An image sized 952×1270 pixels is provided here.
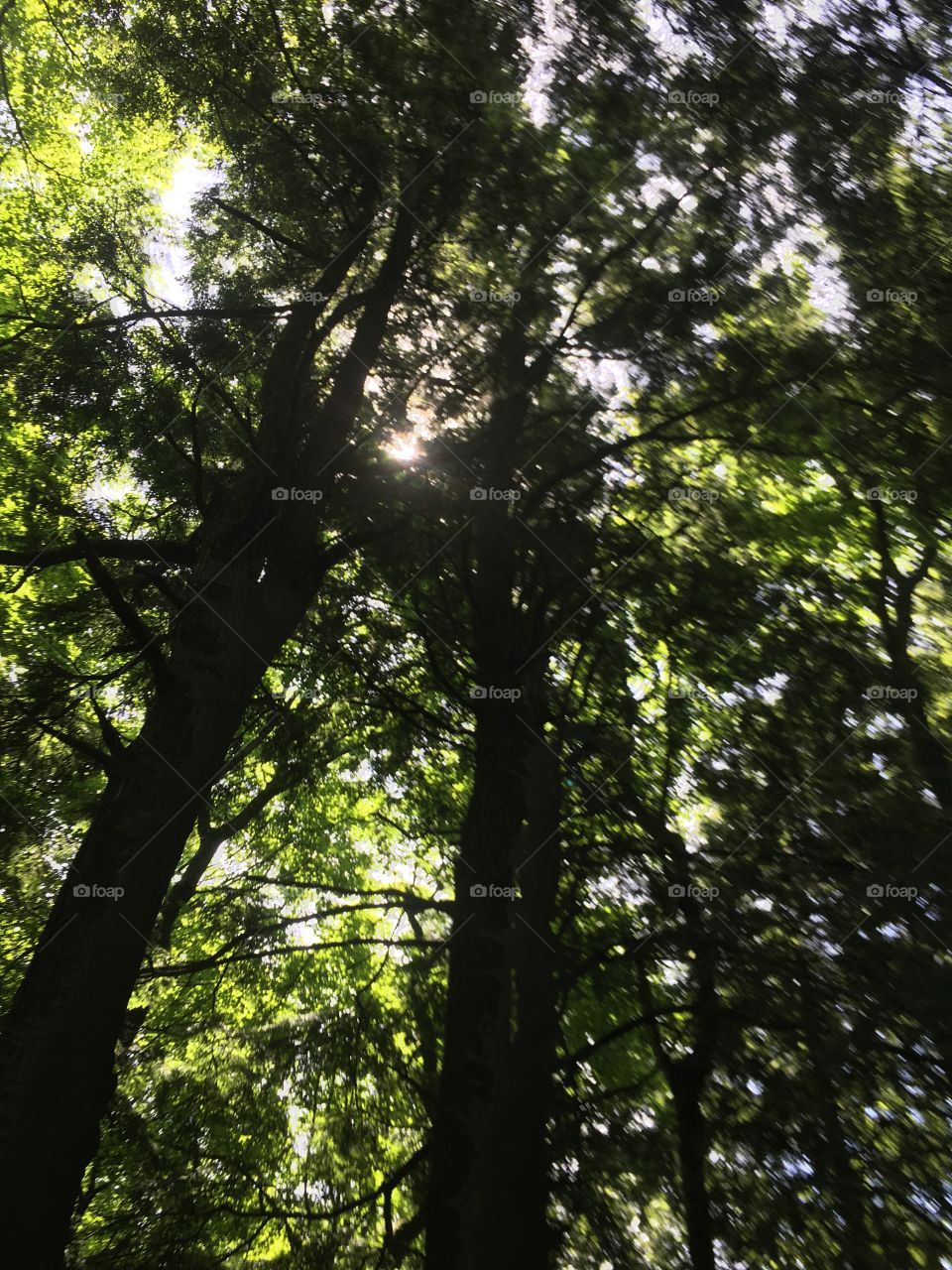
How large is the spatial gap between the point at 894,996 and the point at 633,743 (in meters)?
3.14

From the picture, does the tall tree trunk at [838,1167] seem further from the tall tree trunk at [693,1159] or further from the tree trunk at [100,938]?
the tree trunk at [100,938]

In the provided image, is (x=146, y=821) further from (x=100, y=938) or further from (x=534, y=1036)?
(x=534, y=1036)

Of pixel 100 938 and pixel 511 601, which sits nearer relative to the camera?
pixel 100 938

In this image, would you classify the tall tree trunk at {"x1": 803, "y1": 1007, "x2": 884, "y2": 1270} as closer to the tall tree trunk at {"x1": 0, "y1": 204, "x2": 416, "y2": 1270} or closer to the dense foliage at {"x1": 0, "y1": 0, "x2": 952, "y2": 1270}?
the dense foliage at {"x1": 0, "y1": 0, "x2": 952, "y2": 1270}

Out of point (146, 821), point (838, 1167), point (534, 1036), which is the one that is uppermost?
point (146, 821)

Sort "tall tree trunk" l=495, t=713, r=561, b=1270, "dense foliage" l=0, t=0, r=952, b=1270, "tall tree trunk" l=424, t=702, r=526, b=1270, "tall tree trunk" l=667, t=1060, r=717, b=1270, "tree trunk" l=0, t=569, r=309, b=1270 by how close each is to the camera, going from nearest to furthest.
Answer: "tree trunk" l=0, t=569, r=309, b=1270 → "tall tree trunk" l=424, t=702, r=526, b=1270 → "tall tree trunk" l=495, t=713, r=561, b=1270 → "dense foliage" l=0, t=0, r=952, b=1270 → "tall tree trunk" l=667, t=1060, r=717, b=1270

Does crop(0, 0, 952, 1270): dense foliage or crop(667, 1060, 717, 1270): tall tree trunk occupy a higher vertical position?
crop(0, 0, 952, 1270): dense foliage

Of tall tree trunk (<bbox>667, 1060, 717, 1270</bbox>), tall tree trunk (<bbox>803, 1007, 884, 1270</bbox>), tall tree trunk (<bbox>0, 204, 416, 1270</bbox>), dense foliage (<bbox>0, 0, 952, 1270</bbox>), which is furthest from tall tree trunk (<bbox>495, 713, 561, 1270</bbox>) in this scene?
tall tree trunk (<bbox>0, 204, 416, 1270</bbox>)

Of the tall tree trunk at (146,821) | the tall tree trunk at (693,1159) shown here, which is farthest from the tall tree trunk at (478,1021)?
the tall tree trunk at (693,1159)

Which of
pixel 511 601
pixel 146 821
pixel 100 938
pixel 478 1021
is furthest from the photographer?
pixel 511 601

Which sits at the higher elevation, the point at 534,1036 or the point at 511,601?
the point at 511,601

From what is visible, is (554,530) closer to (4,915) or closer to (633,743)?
(633,743)

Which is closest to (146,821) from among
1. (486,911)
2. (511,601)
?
(486,911)

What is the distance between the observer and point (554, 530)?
727 cm
